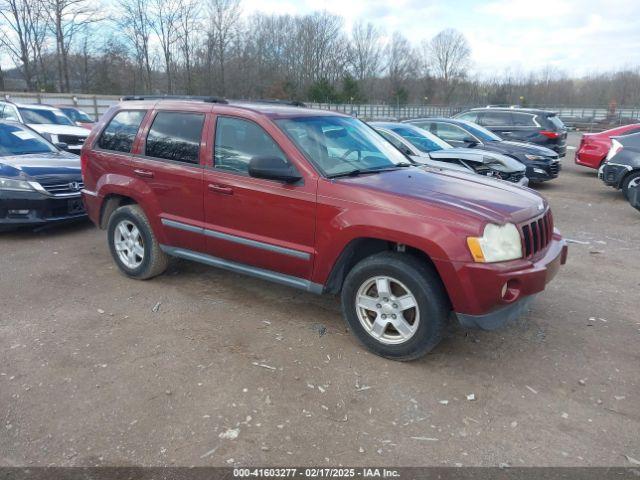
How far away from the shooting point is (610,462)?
2688mm

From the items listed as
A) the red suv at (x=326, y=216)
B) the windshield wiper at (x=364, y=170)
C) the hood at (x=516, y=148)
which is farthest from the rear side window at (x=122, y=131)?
the hood at (x=516, y=148)

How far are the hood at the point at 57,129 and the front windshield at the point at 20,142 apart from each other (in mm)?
4635

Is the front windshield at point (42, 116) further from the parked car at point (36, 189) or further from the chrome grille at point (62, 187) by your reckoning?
the chrome grille at point (62, 187)

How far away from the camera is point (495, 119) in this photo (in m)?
14.3

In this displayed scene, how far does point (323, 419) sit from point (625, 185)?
377 inches

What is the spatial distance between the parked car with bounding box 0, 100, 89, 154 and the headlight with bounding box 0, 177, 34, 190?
561cm

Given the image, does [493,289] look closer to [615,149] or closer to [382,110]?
[615,149]

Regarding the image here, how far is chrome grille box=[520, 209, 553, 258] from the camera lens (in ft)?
11.4

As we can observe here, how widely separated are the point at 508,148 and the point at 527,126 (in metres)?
3.11

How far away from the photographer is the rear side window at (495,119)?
14070mm

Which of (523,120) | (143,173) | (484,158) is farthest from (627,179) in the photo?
(143,173)

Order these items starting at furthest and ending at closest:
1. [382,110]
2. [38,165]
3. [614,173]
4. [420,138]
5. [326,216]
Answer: [382,110]
[614,173]
[420,138]
[38,165]
[326,216]

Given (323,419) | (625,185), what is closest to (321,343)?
(323,419)

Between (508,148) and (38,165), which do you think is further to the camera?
(508,148)
